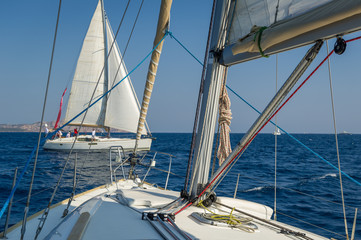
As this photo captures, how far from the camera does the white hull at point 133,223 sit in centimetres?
247

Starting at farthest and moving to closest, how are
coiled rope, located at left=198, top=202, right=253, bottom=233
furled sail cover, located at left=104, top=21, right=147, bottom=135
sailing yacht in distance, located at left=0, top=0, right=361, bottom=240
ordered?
furled sail cover, located at left=104, top=21, right=147, bottom=135
coiled rope, located at left=198, top=202, right=253, bottom=233
sailing yacht in distance, located at left=0, top=0, right=361, bottom=240

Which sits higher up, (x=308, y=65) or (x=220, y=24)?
(x=220, y=24)

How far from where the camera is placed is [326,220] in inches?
273

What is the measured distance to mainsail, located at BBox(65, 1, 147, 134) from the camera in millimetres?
24344

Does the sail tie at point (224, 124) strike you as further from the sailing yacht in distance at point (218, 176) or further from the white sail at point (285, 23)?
the white sail at point (285, 23)

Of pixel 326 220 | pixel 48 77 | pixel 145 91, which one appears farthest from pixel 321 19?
pixel 326 220

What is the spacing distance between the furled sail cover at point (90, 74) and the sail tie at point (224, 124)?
21385 millimetres

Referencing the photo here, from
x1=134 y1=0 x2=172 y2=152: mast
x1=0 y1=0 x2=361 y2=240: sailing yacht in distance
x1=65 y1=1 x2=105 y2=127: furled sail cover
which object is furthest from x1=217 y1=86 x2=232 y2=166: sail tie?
x1=65 y1=1 x2=105 y2=127: furled sail cover

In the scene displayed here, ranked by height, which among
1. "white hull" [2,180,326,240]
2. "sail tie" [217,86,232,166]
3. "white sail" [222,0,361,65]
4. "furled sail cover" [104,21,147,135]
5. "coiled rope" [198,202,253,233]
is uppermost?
"furled sail cover" [104,21,147,135]

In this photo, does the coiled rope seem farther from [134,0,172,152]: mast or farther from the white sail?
[134,0,172,152]: mast

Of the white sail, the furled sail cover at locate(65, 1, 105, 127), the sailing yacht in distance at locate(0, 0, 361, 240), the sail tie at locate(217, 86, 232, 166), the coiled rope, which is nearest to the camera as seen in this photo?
the white sail

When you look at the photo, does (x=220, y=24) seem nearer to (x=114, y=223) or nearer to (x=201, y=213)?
(x=201, y=213)

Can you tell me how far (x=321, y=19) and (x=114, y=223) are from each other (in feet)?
8.03

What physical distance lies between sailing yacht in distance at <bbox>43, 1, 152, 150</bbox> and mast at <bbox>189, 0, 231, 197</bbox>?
2111 cm
